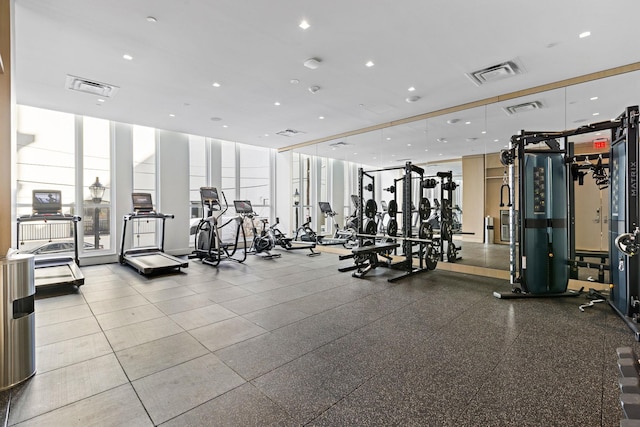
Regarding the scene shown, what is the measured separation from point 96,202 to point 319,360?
24.5 ft

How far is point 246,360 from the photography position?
8.54 ft

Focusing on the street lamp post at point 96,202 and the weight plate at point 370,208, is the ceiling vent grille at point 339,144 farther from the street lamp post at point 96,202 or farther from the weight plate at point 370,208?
the street lamp post at point 96,202

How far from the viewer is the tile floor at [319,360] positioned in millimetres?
1922

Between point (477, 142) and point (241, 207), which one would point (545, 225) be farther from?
point (241, 207)

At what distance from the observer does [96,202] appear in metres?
7.34

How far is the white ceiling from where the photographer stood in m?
3.22

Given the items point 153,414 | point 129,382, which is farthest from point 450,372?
point 129,382

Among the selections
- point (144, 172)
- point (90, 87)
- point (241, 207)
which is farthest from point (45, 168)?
point (241, 207)

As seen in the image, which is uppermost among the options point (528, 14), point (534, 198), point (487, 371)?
point (528, 14)

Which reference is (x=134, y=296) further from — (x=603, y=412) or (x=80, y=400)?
(x=603, y=412)

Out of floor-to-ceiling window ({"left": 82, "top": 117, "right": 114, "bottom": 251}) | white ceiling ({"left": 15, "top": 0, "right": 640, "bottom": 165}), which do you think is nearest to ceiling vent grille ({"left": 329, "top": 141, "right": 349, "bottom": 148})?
white ceiling ({"left": 15, "top": 0, "right": 640, "bottom": 165})

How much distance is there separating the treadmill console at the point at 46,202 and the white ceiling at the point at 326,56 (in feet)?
6.01

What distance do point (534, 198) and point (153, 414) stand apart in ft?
17.1

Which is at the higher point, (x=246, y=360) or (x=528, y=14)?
(x=528, y=14)
